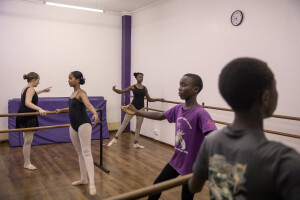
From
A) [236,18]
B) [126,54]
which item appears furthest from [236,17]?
[126,54]

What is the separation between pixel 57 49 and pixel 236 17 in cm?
435

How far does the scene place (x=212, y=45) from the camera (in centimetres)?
458

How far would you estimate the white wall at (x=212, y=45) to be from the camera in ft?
11.3

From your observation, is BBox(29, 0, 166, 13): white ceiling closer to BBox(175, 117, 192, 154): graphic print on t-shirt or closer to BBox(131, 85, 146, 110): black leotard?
BBox(131, 85, 146, 110): black leotard

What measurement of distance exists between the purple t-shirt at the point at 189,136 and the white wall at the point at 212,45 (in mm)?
2069

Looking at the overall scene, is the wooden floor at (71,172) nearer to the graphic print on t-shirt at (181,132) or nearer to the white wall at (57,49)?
the graphic print on t-shirt at (181,132)

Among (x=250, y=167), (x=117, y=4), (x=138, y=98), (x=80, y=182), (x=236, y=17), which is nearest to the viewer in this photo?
(x=250, y=167)

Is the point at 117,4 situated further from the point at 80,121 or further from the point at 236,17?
the point at 80,121

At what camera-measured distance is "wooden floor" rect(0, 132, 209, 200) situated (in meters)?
3.25

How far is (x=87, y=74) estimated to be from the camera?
6.88 metres

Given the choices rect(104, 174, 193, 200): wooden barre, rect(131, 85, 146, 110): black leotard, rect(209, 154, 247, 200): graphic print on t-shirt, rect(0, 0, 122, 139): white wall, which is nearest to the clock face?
rect(131, 85, 146, 110): black leotard

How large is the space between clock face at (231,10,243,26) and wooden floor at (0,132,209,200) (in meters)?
2.54

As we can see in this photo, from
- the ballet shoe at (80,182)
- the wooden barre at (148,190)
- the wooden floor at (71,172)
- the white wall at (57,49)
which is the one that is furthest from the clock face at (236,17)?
the white wall at (57,49)

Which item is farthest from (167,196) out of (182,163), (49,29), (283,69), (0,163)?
(49,29)
